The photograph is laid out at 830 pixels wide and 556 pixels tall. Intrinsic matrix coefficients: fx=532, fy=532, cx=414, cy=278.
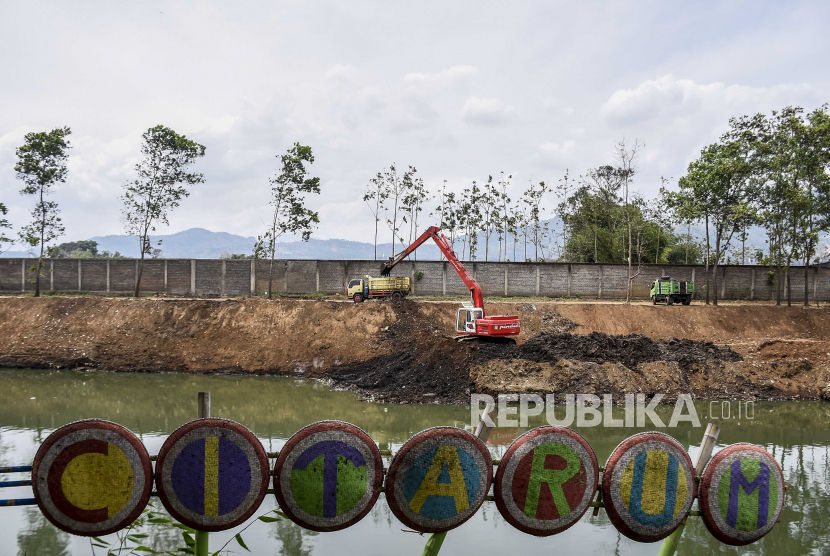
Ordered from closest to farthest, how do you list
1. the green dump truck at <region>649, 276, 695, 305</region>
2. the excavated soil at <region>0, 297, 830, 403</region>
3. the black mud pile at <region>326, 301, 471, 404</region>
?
1. the black mud pile at <region>326, 301, 471, 404</region>
2. the excavated soil at <region>0, 297, 830, 403</region>
3. the green dump truck at <region>649, 276, 695, 305</region>

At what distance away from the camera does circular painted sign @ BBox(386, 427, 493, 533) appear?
359cm

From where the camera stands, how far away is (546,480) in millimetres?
3695

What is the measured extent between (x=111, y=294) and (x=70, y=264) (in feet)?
10.6

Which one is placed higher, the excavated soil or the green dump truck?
the green dump truck

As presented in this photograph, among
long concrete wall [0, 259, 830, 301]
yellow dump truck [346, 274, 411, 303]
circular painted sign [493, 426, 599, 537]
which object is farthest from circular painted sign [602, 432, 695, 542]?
long concrete wall [0, 259, 830, 301]

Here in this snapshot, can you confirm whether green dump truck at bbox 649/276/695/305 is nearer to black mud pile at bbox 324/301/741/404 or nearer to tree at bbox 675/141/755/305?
tree at bbox 675/141/755/305

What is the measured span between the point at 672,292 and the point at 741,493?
87.2ft

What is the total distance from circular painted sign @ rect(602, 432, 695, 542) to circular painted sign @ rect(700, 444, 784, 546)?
0.57ft

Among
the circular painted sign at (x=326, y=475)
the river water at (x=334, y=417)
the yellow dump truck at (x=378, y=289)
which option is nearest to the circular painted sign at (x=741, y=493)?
the circular painted sign at (x=326, y=475)

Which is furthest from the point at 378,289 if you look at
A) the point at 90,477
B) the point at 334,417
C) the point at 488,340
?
the point at 90,477

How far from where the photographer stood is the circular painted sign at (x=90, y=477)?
131 inches

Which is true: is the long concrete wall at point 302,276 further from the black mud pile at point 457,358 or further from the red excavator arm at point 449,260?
the black mud pile at point 457,358

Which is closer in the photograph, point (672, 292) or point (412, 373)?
point (412, 373)

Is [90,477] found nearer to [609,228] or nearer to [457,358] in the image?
[457,358]
